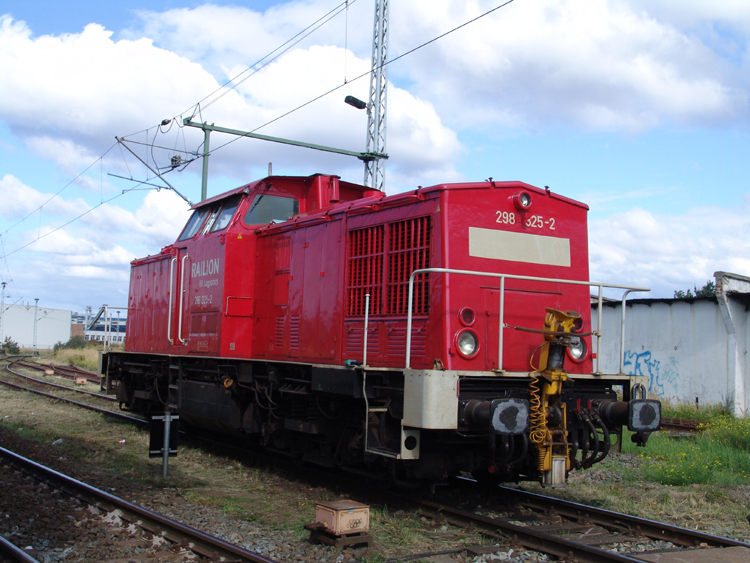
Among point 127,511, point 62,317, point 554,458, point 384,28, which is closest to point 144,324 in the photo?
point 127,511

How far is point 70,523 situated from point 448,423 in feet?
11.6

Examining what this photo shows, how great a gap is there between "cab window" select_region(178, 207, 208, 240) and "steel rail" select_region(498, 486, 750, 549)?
6250 millimetres

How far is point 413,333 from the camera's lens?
668 cm

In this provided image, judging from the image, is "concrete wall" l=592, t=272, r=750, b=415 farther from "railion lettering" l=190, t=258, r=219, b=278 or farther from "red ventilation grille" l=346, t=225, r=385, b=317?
"railion lettering" l=190, t=258, r=219, b=278

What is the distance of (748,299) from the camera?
43.7 ft

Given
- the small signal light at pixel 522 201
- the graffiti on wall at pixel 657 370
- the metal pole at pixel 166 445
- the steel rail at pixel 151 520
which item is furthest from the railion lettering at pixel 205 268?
the graffiti on wall at pixel 657 370

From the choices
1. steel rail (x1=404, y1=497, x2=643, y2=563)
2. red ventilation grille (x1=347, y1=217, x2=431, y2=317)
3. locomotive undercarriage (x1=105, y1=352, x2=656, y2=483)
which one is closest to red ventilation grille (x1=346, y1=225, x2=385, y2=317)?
red ventilation grille (x1=347, y1=217, x2=431, y2=317)

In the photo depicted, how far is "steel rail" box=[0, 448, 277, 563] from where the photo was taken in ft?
16.6

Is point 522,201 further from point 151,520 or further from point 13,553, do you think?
point 13,553

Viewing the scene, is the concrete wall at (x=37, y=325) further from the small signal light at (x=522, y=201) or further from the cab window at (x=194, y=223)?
the small signal light at (x=522, y=201)

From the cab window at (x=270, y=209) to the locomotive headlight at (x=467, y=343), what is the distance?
4053mm

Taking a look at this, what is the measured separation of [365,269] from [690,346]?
32.2ft

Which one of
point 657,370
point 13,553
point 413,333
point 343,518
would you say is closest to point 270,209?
point 413,333

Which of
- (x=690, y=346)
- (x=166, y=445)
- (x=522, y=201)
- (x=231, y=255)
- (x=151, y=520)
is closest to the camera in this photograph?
(x=151, y=520)
